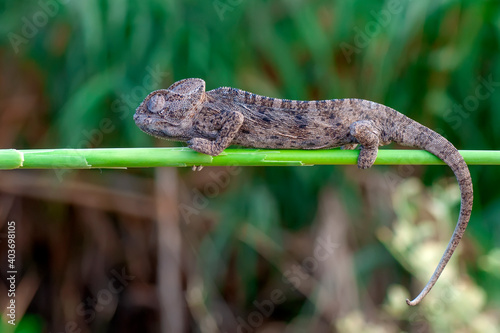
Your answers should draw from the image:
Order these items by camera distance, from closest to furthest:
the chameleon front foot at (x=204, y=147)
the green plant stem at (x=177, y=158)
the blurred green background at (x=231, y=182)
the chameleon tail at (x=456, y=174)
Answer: the green plant stem at (x=177, y=158) < the chameleon front foot at (x=204, y=147) < the chameleon tail at (x=456, y=174) < the blurred green background at (x=231, y=182)

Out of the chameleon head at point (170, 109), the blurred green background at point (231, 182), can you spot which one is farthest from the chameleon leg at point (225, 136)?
the blurred green background at point (231, 182)

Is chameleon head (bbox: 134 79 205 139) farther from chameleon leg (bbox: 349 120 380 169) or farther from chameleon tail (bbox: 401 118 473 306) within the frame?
chameleon tail (bbox: 401 118 473 306)

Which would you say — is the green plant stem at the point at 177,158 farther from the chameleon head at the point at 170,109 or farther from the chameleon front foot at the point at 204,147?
the chameleon head at the point at 170,109

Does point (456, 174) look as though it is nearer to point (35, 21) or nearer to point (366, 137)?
point (366, 137)

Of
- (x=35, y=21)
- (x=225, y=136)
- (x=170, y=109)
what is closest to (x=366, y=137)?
(x=225, y=136)

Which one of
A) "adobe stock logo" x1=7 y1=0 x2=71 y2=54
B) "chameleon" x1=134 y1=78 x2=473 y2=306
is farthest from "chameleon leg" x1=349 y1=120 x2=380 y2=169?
"adobe stock logo" x1=7 y1=0 x2=71 y2=54

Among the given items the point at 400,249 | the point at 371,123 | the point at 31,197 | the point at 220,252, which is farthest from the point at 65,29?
the point at 400,249
